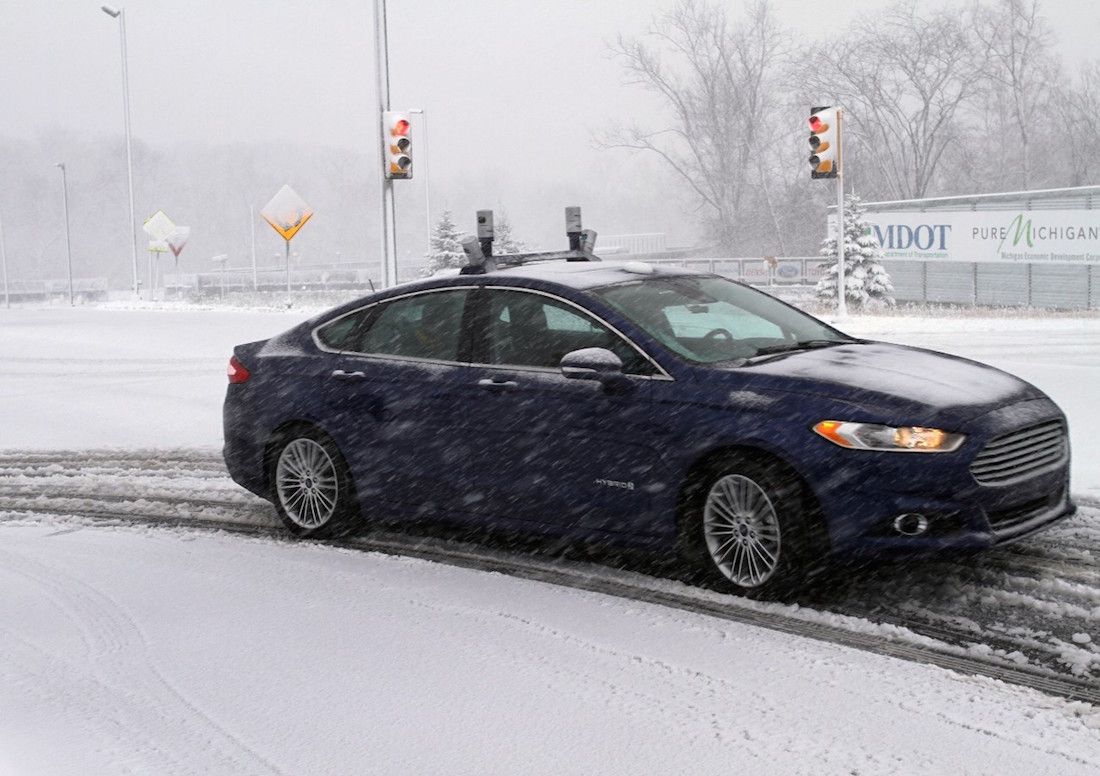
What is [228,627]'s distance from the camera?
544 cm

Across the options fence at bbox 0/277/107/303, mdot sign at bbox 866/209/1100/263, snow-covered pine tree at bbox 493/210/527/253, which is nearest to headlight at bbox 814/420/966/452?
mdot sign at bbox 866/209/1100/263

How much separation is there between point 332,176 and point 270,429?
177505mm

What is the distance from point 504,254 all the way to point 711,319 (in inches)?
60.0

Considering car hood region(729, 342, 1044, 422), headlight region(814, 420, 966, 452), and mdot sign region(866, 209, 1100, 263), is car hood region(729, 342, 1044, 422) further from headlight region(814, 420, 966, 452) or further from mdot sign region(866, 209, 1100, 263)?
mdot sign region(866, 209, 1100, 263)

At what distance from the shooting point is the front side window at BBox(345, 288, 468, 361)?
22.6 feet

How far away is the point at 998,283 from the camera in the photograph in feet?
100

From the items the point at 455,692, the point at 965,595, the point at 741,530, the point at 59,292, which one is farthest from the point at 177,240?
the point at 455,692

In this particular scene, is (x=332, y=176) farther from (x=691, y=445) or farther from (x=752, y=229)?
(x=691, y=445)

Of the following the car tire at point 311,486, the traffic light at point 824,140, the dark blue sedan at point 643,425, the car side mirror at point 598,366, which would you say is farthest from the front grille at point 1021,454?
the traffic light at point 824,140

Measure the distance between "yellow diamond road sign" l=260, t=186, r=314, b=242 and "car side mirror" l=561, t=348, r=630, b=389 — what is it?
86.3 feet

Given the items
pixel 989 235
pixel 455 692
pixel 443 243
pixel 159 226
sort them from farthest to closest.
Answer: pixel 159 226, pixel 443 243, pixel 989 235, pixel 455 692

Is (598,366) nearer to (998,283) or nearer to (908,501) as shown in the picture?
(908,501)

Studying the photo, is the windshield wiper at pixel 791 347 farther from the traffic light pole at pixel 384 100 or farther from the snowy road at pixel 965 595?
the traffic light pole at pixel 384 100

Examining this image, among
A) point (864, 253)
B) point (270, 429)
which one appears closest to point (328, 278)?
point (864, 253)
